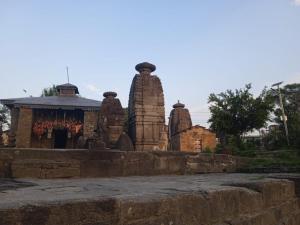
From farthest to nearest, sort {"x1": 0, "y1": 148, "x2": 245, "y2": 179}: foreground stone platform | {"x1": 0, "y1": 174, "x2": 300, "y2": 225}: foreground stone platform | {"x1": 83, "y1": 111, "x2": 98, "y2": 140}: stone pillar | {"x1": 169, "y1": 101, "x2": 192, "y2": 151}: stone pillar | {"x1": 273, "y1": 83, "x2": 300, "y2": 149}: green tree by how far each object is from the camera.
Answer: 1. {"x1": 273, "y1": 83, "x2": 300, "y2": 149}: green tree
2. {"x1": 83, "y1": 111, "x2": 98, "y2": 140}: stone pillar
3. {"x1": 169, "y1": 101, "x2": 192, "y2": 151}: stone pillar
4. {"x1": 0, "y1": 148, "x2": 245, "y2": 179}: foreground stone platform
5. {"x1": 0, "y1": 174, "x2": 300, "y2": 225}: foreground stone platform

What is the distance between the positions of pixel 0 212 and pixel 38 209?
0.60 feet

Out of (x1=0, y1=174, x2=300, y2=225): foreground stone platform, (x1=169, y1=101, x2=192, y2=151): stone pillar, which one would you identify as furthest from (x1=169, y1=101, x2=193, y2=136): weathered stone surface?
(x1=0, y1=174, x2=300, y2=225): foreground stone platform

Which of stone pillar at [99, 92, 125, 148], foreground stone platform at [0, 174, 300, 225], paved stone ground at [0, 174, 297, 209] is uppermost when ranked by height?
stone pillar at [99, 92, 125, 148]

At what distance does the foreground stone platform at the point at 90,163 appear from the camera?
4.73 metres

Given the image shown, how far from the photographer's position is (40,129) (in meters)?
21.3

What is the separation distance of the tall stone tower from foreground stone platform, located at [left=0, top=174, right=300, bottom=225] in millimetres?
Answer: 4678

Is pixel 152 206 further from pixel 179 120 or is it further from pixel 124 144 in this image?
pixel 179 120

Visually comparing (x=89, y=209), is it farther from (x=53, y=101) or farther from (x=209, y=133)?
(x=209, y=133)

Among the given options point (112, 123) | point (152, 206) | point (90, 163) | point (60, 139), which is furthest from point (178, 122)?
point (60, 139)

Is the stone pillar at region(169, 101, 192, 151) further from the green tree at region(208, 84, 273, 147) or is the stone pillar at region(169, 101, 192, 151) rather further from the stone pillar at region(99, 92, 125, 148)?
the green tree at region(208, 84, 273, 147)

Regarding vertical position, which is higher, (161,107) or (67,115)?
(67,115)

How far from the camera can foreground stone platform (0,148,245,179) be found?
4734 mm

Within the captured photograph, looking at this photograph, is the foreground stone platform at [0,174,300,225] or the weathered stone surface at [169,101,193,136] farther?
the weathered stone surface at [169,101,193,136]

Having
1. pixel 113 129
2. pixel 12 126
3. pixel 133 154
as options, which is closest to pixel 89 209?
pixel 133 154
